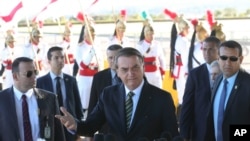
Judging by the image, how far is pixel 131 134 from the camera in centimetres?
476

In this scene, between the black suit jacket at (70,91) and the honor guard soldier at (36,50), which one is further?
the honor guard soldier at (36,50)

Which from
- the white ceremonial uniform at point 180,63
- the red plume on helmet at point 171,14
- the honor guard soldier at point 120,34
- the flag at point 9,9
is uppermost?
the flag at point 9,9

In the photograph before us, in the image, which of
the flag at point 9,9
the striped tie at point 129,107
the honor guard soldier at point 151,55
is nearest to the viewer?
the striped tie at point 129,107

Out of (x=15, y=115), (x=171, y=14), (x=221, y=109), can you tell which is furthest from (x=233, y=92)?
(x=171, y=14)

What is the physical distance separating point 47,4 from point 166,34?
1289cm

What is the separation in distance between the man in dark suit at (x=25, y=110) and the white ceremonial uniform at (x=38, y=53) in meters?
6.75

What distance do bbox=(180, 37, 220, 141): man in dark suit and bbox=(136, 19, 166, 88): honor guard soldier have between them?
508cm

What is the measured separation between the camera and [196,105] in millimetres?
6562

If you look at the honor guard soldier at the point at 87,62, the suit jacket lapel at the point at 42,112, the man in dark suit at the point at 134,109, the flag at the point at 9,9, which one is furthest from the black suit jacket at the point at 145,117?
the flag at the point at 9,9

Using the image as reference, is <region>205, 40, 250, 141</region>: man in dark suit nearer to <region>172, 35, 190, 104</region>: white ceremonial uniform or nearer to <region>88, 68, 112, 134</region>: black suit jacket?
<region>88, 68, 112, 134</region>: black suit jacket

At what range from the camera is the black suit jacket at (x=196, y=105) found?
648 cm

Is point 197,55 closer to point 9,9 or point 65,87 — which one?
point 65,87

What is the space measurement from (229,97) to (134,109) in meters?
1.21

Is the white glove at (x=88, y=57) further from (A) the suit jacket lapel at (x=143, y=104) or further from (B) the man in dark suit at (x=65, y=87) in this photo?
(A) the suit jacket lapel at (x=143, y=104)
